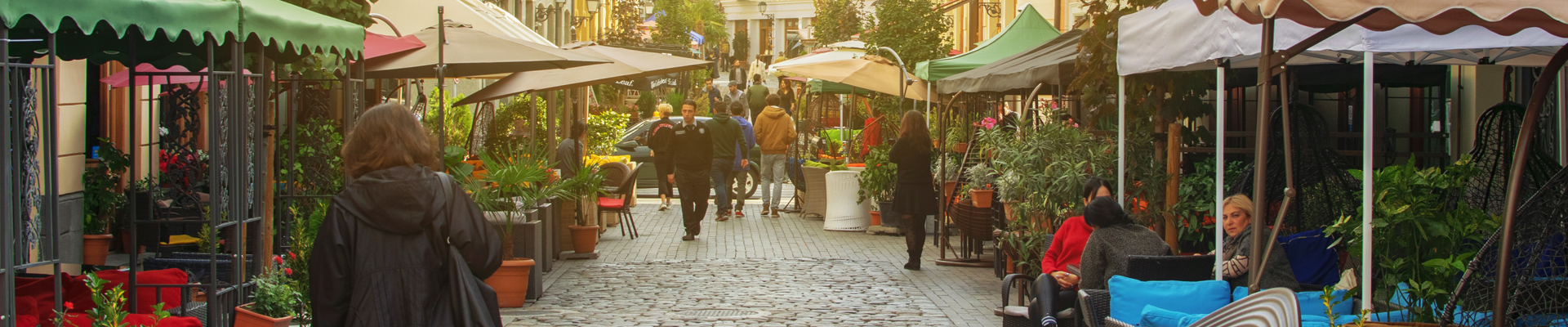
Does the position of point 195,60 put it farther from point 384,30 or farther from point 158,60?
point 384,30

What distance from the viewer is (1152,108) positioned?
6730 mm

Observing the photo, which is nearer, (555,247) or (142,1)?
(142,1)

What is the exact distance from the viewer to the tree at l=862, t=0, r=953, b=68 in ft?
58.4

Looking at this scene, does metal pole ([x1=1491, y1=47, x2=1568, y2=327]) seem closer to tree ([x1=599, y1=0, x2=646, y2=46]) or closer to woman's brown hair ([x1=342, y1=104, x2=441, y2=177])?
woman's brown hair ([x1=342, y1=104, x2=441, y2=177])

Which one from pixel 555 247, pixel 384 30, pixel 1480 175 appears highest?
pixel 384 30

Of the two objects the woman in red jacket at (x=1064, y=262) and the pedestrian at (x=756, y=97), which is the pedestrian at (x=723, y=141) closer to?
the woman in red jacket at (x=1064, y=262)

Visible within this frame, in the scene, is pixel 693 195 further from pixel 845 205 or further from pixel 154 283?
pixel 154 283

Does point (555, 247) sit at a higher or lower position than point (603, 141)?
lower

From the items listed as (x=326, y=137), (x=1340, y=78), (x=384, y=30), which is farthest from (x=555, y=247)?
(x=1340, y=78)

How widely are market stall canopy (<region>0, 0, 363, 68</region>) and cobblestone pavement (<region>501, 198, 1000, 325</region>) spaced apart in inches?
97.2

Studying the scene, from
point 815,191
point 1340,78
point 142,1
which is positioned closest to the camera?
point 142,1

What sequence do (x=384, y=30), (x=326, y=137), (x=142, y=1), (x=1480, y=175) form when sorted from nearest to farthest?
(x=142, y=1) → (x=1480, y=175) → (x=326, y=137) → (x=384, y=30)

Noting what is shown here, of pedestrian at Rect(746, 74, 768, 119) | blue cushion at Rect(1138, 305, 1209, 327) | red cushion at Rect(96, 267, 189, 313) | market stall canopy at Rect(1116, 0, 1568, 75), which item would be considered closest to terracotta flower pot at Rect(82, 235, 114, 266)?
red cushion at Rect(96, 267, 189, 313)

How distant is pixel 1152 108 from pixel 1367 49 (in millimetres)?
2667
